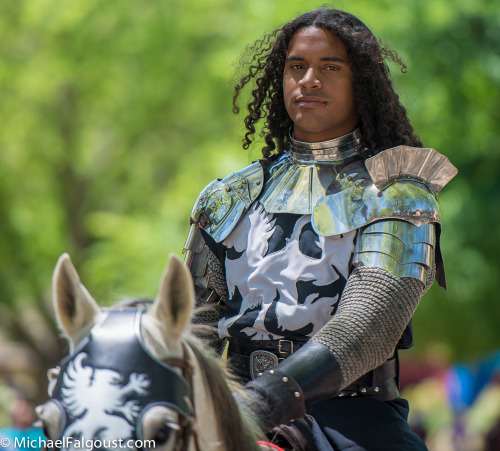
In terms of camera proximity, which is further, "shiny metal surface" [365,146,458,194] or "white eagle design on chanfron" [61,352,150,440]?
"shiny metal surface" [365,146,458,194]

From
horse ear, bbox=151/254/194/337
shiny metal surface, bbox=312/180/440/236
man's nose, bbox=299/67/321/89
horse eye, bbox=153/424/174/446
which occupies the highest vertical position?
man's nose, bbox=299/67/321/89

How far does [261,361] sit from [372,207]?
68cm

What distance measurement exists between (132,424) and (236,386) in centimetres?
46

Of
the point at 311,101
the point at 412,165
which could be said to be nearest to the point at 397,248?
the point at 412,165

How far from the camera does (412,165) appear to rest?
3309 millimetres

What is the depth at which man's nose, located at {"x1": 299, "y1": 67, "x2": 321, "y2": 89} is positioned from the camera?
135 inches

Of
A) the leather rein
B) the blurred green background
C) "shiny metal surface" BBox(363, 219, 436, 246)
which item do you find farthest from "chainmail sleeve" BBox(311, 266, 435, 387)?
the blurred green background

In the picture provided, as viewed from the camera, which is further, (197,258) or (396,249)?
(197,258)

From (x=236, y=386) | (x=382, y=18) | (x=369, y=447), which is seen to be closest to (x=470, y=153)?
(x=382, y=18)

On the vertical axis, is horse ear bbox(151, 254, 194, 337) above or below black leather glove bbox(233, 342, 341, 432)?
above

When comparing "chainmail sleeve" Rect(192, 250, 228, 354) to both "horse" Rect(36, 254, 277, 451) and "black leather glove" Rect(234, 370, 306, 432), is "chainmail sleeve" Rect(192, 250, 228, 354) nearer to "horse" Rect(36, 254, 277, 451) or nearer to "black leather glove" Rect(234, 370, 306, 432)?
"black leather glove" Rect(234, 370, 306, 432)

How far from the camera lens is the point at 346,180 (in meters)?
3.40

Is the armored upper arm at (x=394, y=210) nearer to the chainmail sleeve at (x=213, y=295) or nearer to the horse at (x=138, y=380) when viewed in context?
the chainmail sleeve at (x=213, y=295)

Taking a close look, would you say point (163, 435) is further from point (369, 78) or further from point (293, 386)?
point (369, 78)
